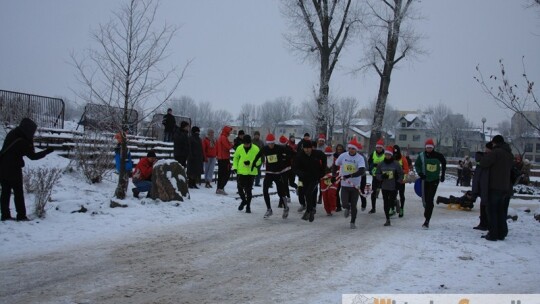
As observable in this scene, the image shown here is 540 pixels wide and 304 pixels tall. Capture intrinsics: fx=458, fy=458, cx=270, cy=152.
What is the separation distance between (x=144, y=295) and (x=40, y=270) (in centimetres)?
190

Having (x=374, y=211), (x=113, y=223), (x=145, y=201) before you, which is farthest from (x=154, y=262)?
(x=374, y=211)

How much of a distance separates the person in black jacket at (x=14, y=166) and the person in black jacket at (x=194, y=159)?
6.86 meters

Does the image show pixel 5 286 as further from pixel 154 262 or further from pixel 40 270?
pixel 154 262

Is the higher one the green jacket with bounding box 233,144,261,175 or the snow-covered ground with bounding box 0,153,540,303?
the green jacket with bounding box 233,144,261,175

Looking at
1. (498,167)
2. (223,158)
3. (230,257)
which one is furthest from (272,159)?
(498,167)

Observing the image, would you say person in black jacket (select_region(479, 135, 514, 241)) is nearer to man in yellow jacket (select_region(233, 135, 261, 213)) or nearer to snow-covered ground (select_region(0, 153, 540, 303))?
snow-covered ground (select_region(0, 153, 540, 303))

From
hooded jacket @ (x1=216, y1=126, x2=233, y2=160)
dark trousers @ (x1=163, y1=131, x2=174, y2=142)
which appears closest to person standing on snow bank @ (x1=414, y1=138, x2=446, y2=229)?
hooded jacket @ (x1=216, y1=126, x2=233, y2=160)

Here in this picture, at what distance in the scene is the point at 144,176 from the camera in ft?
41.6

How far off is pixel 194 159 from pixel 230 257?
8526 millimetres

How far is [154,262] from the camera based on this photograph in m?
6.96

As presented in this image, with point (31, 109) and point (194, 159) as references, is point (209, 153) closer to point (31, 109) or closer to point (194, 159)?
point (194, 159)

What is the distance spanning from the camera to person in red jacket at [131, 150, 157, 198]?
40.8 feet

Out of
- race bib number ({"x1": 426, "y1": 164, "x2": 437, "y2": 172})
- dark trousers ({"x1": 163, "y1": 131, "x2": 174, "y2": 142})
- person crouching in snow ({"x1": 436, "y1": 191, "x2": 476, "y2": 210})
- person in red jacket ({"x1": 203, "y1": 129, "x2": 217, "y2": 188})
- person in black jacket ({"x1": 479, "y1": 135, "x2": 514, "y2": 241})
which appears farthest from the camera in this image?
dark trousers ({"x1": 163, "y1": 131, "x2": 174, "y2": 142})

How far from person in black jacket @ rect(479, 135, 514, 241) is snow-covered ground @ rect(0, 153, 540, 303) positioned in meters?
0.29
